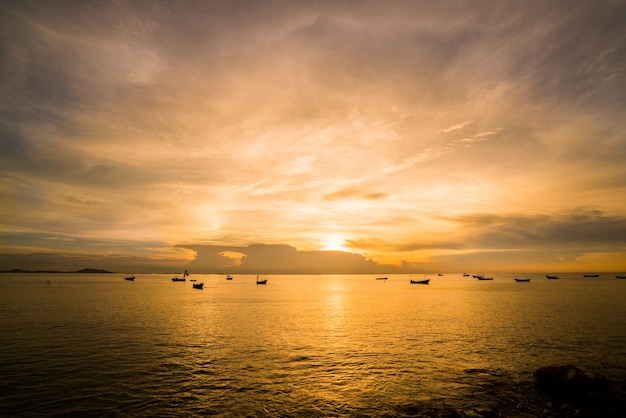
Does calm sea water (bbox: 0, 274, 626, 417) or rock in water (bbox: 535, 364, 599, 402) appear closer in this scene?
calm sea water (bbox: 0, 274, 626, 417)

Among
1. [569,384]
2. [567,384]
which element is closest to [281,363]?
[567,384]

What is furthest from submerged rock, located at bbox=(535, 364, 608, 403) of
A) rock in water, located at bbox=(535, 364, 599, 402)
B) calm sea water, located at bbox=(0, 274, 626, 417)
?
calm sea water, located at bbox=(0, 274, 626, 417)

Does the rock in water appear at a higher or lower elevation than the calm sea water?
higher

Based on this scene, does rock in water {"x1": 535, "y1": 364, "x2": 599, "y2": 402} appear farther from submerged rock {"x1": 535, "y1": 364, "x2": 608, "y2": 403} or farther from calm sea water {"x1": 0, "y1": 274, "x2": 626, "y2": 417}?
calm sea water {"x1": 0, "y1": 274, "x2": 626, "y2": 417}

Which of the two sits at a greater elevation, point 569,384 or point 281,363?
point 569,384

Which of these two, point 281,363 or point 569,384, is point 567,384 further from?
point 281,363

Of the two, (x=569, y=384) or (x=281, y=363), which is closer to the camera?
(x=569, y=384)

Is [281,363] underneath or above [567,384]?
underneath

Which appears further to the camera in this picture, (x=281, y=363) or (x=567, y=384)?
(x=281, y=363)

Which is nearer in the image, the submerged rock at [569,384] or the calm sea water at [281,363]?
the calm sea water at [281,363]

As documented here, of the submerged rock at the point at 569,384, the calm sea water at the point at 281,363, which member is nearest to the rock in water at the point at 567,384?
the submerged rock at the point at 569,384

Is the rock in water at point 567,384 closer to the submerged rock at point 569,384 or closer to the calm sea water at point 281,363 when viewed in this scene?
the submerged rock at point 569,384

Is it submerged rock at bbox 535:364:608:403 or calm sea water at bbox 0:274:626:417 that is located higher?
submerged rock at bbox 535:364:608:403

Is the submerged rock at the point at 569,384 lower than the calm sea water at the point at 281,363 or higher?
higher
